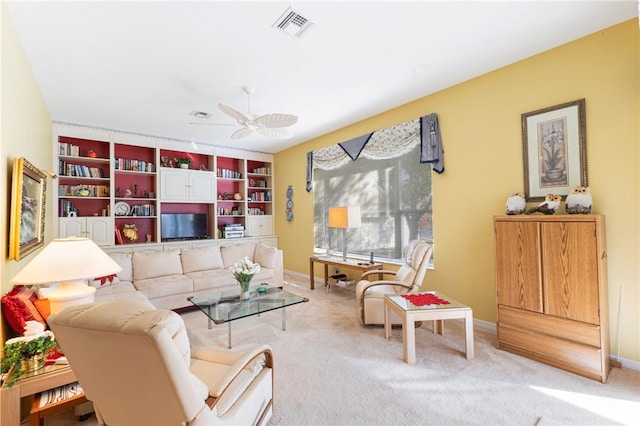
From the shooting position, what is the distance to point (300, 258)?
598 centimetres

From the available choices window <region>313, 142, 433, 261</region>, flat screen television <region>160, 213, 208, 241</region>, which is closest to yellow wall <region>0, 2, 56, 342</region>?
flat screen television <region>160, 213, 208, 241</region>

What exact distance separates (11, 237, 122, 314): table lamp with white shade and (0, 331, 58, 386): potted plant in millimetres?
304

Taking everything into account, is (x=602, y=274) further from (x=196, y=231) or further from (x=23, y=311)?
(x=196, y=231)

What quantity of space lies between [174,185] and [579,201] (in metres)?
5.67

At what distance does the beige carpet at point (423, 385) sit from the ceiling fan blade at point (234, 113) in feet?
7.49

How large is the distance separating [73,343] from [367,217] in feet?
13.2

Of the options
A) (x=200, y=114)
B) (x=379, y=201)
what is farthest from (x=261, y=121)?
(x=379, y=201)

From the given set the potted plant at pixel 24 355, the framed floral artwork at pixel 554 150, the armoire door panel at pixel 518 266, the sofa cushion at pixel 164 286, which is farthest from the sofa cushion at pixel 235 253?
the framed floral artwork at pixel 554 150

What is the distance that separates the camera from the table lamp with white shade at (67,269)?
179cm

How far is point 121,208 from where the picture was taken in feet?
16.6

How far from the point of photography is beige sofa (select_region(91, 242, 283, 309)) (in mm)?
3574

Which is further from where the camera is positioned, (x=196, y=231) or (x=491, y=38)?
(x=196, y=231)

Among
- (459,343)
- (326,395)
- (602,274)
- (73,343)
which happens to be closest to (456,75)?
(602,274)

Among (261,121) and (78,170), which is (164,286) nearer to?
(261,121)
